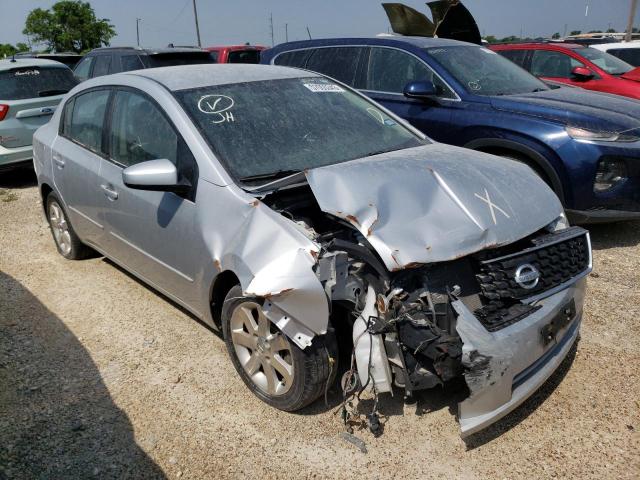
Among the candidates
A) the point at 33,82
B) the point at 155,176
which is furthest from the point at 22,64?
the point at 155,176

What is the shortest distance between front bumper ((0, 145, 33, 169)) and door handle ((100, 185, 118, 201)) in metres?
4.46

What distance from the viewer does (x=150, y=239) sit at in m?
3.56

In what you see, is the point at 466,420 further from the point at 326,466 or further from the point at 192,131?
the point at 192,131

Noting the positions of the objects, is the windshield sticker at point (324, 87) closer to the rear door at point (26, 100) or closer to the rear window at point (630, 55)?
the rear door at point (26, 100)

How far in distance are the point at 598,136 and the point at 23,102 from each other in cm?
701

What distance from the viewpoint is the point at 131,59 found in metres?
8.97

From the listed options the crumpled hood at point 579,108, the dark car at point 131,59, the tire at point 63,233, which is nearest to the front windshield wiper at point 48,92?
the dark car at point 131,59

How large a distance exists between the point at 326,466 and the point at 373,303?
2.57 feet

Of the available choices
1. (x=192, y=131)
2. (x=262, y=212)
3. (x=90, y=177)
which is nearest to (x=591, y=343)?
(x=262, y=212)

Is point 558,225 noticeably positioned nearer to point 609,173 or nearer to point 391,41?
point 609,173

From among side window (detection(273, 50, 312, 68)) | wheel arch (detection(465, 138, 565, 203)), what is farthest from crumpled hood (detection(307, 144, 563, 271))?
side window (detection(273, 50, 312, 68))

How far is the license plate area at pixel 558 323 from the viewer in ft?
8.70

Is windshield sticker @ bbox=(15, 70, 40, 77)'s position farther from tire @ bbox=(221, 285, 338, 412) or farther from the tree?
the tree

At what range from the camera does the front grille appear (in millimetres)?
2602
